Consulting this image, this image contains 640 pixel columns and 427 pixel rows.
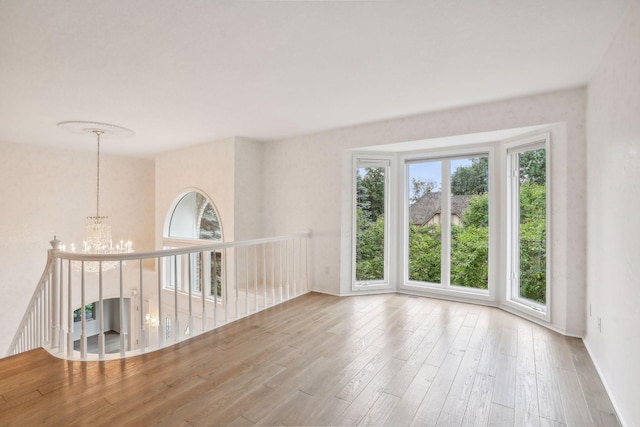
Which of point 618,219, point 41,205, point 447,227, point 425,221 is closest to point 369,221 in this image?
point 425,221

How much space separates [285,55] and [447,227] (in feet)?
10.3

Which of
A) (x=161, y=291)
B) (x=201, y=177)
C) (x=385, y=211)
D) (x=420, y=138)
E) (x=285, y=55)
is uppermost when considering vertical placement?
(x=285, y=55)

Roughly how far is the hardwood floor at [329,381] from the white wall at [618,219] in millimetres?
259

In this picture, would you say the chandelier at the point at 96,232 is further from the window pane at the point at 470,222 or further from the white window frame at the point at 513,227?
the white window frame at the point at 513,227

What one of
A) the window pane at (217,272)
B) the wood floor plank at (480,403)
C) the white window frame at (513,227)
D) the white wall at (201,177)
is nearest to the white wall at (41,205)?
the white wall at (201,177)

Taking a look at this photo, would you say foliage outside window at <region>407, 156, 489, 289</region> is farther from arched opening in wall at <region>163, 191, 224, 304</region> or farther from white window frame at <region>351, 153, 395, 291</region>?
arched opening in wall at <region>163, 191, 224, 304</region>

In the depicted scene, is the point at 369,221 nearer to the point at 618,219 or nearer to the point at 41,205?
the point at 618,219

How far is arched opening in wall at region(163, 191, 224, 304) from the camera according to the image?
5339 millimetres

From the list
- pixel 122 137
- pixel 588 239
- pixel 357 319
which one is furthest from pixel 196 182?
pixel 588 239

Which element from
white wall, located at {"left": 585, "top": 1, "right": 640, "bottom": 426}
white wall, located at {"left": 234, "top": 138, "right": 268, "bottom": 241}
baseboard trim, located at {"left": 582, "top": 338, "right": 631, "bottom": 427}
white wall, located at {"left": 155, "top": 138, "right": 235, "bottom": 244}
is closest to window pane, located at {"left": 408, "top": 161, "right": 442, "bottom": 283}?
white wall, located at {"left": 585, "top": 1, "right": 640, "bottom": 426}

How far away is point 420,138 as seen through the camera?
150 inches

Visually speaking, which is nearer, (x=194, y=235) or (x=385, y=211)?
(x=385, y=211)

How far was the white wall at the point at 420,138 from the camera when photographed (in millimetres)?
2932

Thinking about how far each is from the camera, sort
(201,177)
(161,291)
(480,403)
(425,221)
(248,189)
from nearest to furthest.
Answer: (480,403) → (161,291) → (425,221) → (248,189) → (201,177)
